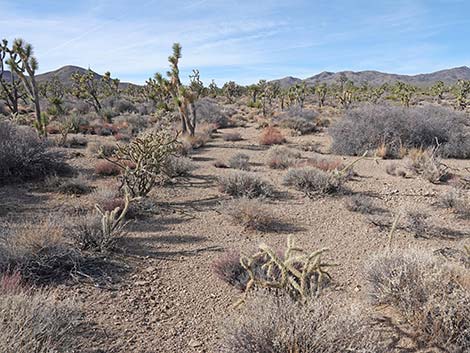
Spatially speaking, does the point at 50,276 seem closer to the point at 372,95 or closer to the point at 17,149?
the point at 17,149

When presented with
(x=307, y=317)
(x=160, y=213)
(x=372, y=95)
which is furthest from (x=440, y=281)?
(x=372, y=95)

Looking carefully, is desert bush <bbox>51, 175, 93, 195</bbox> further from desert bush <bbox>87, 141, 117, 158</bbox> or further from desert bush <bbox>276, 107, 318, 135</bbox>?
desert bush <bbox>276, 107, 318, 135</bbox>

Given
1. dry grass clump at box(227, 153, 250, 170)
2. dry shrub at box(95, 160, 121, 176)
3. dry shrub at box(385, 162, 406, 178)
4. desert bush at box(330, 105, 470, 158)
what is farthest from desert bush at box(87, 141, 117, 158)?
dry shrub at box(385, 162, 406, 178)

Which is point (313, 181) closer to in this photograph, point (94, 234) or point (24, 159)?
point (94, 234)

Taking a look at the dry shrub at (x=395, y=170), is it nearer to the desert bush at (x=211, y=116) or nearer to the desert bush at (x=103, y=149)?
the desert bush at (x=103, y=149)

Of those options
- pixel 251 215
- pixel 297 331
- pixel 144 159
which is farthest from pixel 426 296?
pixel 144 159

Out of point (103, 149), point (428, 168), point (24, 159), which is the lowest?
point (428, 168)

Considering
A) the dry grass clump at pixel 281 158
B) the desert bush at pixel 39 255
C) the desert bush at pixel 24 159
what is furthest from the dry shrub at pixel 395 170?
the desert bush at pixel 24 159

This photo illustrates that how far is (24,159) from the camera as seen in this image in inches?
404

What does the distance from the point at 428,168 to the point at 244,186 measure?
5332 millimetres

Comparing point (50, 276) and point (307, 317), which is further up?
point (307, 317)

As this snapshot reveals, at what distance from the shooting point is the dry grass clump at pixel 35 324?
2.86m

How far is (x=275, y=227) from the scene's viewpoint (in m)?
7.42

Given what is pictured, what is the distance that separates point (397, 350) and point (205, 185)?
7.49 meters
